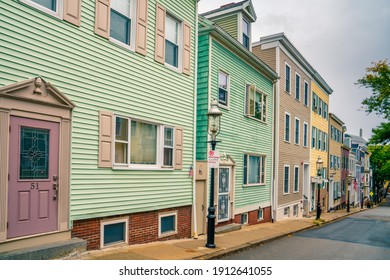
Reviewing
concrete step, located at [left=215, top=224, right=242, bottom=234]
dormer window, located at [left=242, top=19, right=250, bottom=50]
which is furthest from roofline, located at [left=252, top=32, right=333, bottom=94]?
concrete step, located at [left=215, top=224, right=242, bottom=234]

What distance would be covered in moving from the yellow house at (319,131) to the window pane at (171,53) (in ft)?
60.6

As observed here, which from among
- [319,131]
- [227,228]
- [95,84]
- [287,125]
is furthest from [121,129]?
[319,131]

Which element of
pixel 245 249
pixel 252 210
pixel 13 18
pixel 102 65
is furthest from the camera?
pixel 252 210

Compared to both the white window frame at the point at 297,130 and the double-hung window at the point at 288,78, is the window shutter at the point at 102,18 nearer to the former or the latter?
the double-hung window at the point at 288,78

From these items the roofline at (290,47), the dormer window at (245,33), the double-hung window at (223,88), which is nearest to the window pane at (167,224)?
the double-hung window at (223,88)

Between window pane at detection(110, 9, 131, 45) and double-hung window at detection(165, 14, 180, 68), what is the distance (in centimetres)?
186

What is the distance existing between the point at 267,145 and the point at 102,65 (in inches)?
489

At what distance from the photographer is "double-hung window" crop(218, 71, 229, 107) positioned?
14.0 m

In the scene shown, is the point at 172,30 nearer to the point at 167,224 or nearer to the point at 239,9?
the point at 167,224

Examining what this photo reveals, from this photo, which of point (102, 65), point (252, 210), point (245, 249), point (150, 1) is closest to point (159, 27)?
point (150, 1)

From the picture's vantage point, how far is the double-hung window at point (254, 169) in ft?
53.7

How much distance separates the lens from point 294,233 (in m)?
15.7

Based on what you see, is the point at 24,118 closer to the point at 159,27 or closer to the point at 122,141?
the point at 122,141

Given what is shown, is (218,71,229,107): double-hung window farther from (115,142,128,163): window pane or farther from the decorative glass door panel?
(115,142,128,163): window pane
